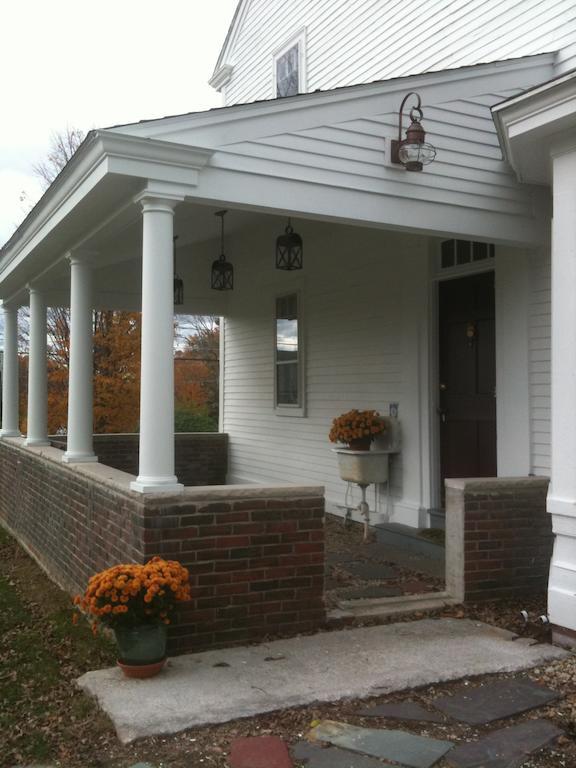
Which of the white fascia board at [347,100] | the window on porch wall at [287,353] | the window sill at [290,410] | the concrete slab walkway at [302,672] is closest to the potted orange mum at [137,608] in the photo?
the concrete slab walkway at [302,672]

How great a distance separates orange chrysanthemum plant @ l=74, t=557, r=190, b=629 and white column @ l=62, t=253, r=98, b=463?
8.94ft

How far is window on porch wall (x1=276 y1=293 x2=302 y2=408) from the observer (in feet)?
31.2

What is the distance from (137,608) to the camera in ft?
13.0

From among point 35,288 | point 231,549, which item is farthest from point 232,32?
point 231,549

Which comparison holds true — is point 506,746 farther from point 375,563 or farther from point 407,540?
point 407,540

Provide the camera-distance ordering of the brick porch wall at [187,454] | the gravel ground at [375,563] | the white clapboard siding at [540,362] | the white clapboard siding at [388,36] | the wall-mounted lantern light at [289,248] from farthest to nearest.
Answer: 1. the brick porch wall at [187,454]
2. the wall-mounted lantern light at [289,248]
3. the white clapboard siding at [388,36]
4. the white clapboard siding at [540,362]
5. the gravel ground at [375,563]

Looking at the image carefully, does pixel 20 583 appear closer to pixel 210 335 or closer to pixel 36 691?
pixel 36 691

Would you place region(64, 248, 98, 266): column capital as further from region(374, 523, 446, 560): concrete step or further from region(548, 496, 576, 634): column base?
region(548, 496, 576, 634): column base

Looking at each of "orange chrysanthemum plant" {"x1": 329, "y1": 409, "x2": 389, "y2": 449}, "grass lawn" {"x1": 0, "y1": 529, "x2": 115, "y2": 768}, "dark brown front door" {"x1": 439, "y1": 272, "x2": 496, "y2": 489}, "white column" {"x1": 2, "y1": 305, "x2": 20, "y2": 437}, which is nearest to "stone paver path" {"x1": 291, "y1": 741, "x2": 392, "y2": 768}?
"grass lawn" {"x1": 0, "y1": 529, "x2": 115, "y2": 768}

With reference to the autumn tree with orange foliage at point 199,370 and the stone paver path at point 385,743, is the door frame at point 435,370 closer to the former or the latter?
the stone paver path at point 385,743

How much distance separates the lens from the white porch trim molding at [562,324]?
444cm

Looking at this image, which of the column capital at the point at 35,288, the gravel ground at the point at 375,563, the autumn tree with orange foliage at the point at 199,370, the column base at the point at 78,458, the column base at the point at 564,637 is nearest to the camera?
the column base at the point at 564,637

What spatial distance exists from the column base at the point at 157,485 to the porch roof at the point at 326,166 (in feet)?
5.54

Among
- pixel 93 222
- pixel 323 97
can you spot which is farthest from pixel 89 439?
pixel 323 97
